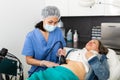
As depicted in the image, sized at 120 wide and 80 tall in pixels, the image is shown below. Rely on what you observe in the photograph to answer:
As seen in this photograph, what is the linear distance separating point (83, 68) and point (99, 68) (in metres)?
0.16

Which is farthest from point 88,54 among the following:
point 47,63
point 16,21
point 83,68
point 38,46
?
point 16,21

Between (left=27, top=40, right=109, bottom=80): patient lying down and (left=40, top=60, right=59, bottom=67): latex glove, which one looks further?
(left=40, top=60, right=59, bottom=67): latex glove

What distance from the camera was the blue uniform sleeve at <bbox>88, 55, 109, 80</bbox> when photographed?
5.73 feet

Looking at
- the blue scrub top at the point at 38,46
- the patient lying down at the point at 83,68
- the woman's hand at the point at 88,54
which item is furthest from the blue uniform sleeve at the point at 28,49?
the woman's hand at the point at 88,54

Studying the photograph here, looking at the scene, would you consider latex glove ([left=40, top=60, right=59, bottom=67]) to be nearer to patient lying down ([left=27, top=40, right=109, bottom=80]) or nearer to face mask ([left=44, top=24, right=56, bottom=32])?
patient lying down ([left=27, top=40, right=109, bottom=80])

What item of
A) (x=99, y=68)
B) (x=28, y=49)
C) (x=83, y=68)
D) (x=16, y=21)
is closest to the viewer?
(x=99, y=68)

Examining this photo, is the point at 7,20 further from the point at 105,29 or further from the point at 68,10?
the point at 105,29

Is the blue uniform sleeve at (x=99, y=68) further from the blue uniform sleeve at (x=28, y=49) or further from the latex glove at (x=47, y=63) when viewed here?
the blue uniform sleeve at (x=28, y=49)

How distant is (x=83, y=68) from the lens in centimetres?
187

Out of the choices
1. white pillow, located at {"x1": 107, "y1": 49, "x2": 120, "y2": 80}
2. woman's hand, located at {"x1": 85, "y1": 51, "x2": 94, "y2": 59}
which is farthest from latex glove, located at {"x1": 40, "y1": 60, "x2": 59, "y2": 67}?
white pillow, located at {"x1": 107, "y1": 49, "x2": 120, "y2": 80}

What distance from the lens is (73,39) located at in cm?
327

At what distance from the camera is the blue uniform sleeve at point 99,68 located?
1747mm

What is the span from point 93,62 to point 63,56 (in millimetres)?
292

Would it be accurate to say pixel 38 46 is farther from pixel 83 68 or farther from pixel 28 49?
pixel 83 68
